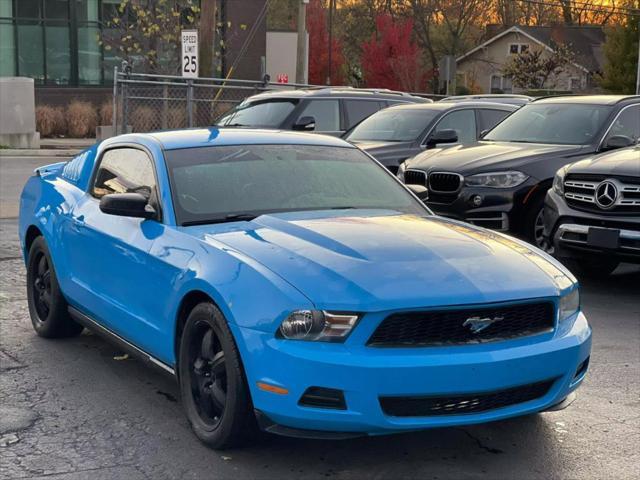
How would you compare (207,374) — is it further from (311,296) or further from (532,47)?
(532,47)

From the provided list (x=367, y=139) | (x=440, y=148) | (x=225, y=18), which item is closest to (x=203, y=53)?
(x=367, y=139)

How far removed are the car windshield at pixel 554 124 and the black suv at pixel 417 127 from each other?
946 millimetres

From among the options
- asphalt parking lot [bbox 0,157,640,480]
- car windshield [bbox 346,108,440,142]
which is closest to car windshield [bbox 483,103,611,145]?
car windshield [bbox 346,108,440,142]

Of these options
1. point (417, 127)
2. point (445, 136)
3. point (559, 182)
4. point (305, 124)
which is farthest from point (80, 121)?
point (559, 182)

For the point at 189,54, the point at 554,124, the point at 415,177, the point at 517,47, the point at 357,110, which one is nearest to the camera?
the point at 415,177

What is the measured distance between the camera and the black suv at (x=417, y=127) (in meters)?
12.2

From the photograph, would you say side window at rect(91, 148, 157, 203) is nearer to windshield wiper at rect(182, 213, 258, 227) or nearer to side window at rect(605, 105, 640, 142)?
windshield wiper at rect(182, 213, 258, 227)

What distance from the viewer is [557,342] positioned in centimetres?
426

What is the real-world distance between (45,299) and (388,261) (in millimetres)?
3254

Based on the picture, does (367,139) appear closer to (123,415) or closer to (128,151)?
(128,151)

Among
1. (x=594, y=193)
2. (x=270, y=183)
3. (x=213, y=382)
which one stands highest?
(x=270, y=183)

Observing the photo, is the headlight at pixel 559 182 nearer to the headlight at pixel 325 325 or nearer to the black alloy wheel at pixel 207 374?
the black alloy wheel at pixel 207 374

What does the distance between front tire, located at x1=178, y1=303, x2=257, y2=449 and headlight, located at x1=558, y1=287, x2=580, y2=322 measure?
1525 millimetres

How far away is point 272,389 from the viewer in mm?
3975
